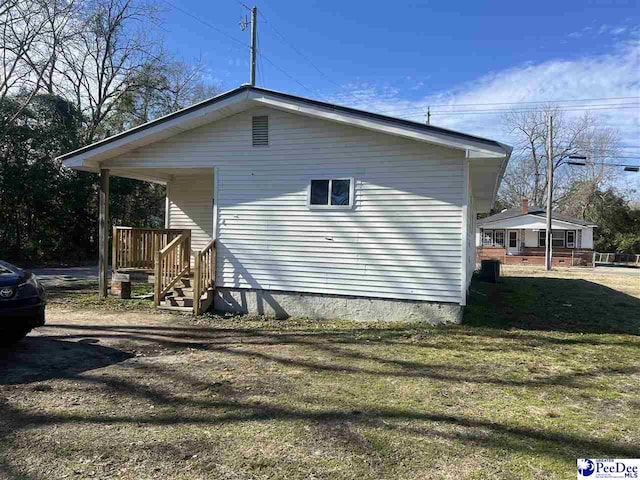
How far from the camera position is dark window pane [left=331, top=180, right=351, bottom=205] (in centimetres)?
800

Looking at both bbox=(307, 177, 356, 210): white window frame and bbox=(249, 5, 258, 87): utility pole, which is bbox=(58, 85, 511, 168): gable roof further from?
bbox=(249, 5, 258, 87): utility pole

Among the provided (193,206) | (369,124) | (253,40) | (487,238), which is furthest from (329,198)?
(487,238)

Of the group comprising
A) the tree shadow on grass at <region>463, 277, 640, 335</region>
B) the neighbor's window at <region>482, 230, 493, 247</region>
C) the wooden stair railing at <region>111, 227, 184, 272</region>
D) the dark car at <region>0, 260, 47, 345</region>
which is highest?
the neighbor's window at <region>482, 230, 493, 247</region>

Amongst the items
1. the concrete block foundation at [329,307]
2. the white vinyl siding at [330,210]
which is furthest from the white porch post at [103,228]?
the concrete block foundation at [329,307]

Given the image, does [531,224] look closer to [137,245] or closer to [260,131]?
[260,131]

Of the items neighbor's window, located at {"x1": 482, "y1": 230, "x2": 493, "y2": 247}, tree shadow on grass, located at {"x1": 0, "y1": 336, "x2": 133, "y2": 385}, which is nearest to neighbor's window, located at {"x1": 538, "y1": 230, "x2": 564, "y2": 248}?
neighbor's window, located at {"x1": 482, "y1": 230, "x2": 493, "y2": 247}

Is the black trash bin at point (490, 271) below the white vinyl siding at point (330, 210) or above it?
below

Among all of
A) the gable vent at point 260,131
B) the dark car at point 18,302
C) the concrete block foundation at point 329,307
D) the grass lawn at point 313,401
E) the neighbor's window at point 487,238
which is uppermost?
the gable vent at point 260,131

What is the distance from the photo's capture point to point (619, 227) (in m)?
38.9

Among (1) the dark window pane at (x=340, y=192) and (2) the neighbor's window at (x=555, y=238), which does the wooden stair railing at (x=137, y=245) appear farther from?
(2) the neighbor's window at (x=555, y=238)

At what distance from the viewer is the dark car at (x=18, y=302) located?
5.02 metres

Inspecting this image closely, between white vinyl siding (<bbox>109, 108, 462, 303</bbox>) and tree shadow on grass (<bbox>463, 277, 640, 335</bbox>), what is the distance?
1.53 m

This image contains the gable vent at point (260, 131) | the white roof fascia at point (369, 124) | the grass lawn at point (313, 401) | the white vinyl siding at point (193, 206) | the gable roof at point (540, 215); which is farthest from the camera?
the gable roof at point (540, 215)

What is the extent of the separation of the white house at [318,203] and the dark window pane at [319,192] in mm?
24
